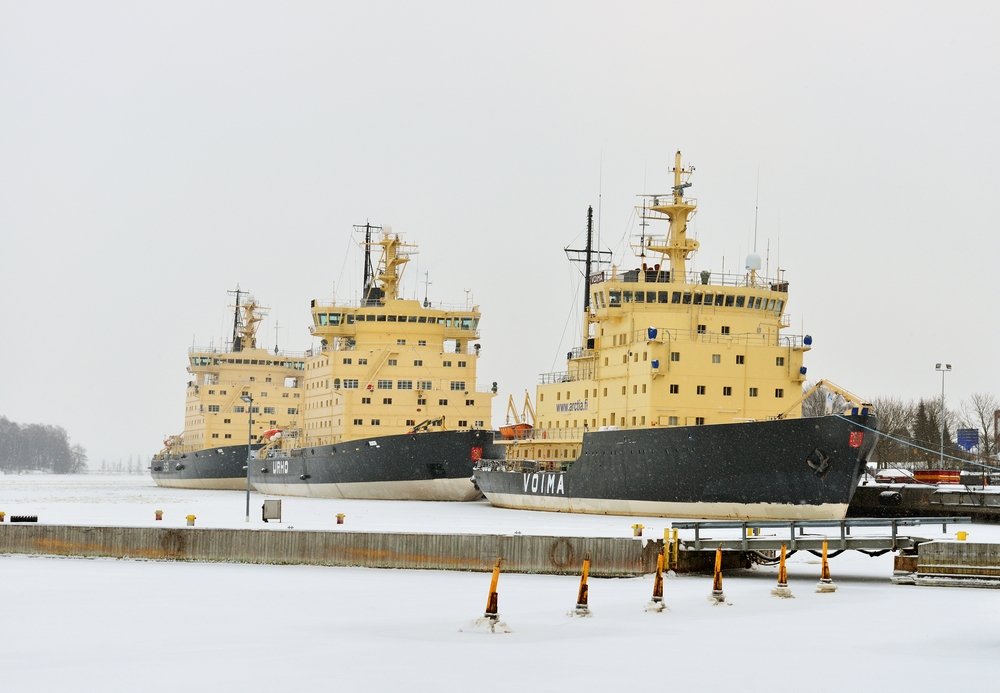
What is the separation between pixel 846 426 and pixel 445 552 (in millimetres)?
15374

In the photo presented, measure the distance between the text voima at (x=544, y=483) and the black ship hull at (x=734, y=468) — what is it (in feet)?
7.28

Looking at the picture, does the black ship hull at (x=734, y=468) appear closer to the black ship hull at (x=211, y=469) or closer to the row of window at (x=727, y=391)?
the row of window at (x=727, y=391)

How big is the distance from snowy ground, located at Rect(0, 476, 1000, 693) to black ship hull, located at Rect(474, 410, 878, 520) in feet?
38.5

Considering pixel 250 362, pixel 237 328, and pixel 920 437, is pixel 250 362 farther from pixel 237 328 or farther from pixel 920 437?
pixel 920 437

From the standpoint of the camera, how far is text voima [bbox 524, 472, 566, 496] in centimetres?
4634

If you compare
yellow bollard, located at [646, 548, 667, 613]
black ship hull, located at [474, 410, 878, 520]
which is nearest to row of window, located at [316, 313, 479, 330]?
black ship hull, located at [474, 410, 878, 520]

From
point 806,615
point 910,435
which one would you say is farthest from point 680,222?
point 910,435

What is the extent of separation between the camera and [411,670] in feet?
48.9

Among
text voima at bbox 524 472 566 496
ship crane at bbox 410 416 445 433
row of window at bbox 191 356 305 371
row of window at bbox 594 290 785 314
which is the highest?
row of window at bbox 191 356 305 371

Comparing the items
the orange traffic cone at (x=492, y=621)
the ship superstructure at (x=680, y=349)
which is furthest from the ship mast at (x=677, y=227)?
the orange traffic cone at (x=492, y=621)

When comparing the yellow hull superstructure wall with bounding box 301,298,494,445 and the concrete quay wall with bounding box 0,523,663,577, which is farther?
the yellow hull superstructure wall with bounding box 301,298,494,445

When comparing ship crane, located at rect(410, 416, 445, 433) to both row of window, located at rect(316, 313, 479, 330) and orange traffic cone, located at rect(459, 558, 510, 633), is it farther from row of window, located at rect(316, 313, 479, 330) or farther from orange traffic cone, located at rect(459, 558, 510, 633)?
orange traffic cone, located at rect(459, 558, 510, 633)

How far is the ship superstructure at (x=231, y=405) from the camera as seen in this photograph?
89.2 metres

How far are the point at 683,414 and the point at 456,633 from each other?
1019 inches
